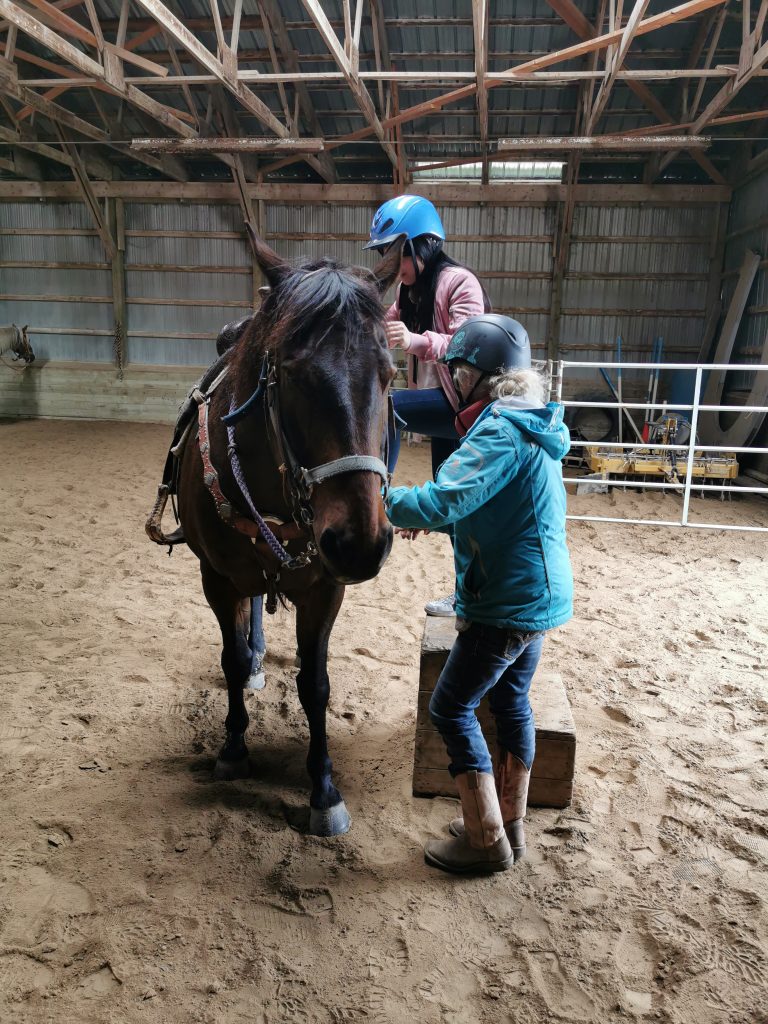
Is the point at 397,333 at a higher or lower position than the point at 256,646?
higher

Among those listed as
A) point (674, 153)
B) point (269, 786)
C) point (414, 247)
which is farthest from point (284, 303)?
point (674, 153)

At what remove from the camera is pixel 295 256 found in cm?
1080

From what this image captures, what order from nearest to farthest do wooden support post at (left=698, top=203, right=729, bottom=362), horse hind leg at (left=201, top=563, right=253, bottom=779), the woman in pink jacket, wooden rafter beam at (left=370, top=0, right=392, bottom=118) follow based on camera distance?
horse hind leg at (left=201, top=563, right=253, bottom=779), the woman in pink jacket, wooden rafter beam at (left=370, top=0, right=392, bottom=118), wooden support post at (left=698, top=203, right=729, bottom=362)

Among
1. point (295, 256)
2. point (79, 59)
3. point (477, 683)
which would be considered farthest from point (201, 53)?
point (477, 683)

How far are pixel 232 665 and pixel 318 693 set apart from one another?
43 centimetres

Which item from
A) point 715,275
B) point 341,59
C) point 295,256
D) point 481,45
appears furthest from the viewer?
point 295,256

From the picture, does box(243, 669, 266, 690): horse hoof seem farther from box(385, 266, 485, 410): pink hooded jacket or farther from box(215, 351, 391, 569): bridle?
box(385, 266, 485, 410): pink hooded jacket

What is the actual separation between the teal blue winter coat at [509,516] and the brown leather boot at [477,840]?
48 centimetres

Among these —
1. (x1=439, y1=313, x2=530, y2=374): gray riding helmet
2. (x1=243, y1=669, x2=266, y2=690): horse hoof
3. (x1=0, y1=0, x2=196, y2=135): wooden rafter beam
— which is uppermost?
(x1=0, y1=0, x2=196, y2=135): wooden rafter beam

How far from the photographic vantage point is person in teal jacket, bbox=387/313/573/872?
64.5 inches

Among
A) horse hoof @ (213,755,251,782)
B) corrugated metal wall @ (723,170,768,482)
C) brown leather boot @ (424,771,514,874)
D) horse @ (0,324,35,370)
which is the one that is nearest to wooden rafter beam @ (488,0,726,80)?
corrugated metal wall @ (723,170,768,482)

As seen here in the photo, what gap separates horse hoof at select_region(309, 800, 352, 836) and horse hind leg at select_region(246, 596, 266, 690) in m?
1.01

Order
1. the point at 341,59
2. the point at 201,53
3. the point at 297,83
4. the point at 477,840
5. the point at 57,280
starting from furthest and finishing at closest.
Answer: the point at 57,280 → the point at 297,83 → the point at 341,59 → the point at 201,53 → the point at 477,840

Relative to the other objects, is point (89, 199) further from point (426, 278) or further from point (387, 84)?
point (426, 278)
